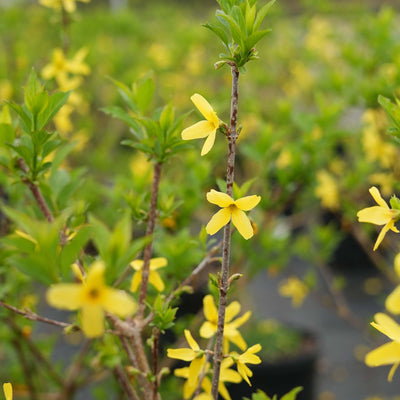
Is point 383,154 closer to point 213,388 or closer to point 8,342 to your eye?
point 213,388

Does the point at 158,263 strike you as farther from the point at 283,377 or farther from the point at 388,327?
the point at 283,377

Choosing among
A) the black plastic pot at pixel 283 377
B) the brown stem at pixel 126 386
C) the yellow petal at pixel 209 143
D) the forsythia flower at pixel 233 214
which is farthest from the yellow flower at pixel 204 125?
the black plastic pot at pixel 283 377

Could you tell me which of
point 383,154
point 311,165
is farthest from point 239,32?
point 383,154

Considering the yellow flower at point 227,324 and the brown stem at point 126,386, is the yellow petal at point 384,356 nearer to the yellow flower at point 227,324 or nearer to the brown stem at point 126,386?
the yellow flower at point 227,324

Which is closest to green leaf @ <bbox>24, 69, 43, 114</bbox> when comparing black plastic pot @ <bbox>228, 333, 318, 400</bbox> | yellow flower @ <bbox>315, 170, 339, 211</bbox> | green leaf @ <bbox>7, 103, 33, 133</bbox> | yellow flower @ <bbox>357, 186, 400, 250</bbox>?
green leaf @ <bbox>7, 103, 33, 133</bbox>

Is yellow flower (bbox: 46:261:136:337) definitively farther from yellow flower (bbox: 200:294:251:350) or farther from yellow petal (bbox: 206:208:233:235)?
yellow flower (bbox: 200:294:251:350)

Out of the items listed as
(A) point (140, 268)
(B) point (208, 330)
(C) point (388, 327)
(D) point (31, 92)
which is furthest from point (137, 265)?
(C) point (388, 327)
